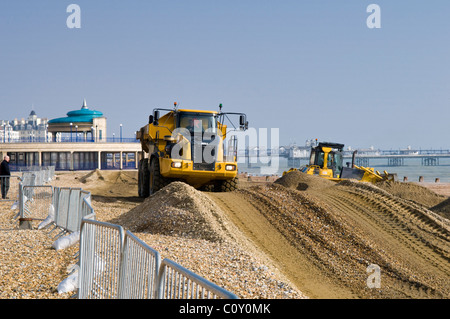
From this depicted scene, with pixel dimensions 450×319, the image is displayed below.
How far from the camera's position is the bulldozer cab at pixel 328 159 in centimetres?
2764

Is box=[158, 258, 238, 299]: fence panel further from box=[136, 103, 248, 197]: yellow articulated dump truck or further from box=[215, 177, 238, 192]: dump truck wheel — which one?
box=[215, 177, 238, 192]: dump truck wheel

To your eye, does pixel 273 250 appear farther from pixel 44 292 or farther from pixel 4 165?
pixel 4 165

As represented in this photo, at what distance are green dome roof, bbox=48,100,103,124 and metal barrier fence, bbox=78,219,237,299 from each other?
68822 mm

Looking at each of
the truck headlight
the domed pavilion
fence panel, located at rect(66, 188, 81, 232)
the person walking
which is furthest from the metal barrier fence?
the domed pavilion

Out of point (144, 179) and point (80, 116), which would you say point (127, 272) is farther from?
point (80, 116)

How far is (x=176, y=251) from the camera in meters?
8.77

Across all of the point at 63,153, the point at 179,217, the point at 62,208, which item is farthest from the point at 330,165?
the point at 63,153

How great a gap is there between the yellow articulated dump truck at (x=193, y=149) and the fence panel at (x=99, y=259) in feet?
34.9

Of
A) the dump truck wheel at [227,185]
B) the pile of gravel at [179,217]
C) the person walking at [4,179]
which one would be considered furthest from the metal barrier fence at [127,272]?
the person walking at [4,179]

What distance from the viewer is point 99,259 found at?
18.7 feet

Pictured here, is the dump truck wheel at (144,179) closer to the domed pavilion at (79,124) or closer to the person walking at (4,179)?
the person walking at (4,179)

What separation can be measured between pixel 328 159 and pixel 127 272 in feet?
78.5

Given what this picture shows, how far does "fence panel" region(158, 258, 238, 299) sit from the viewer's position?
3.22m
